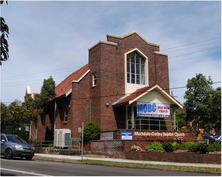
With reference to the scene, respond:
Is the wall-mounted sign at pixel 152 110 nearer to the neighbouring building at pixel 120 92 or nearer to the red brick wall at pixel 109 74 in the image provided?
the neighbouring building at pixel 120 92

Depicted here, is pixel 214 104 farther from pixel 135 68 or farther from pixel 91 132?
pixel 91 132

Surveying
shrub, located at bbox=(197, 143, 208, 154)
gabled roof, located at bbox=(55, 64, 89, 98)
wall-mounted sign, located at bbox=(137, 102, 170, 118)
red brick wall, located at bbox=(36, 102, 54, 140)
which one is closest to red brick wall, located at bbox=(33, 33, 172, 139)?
gabled roof, located at bbox=(55, 64, 89, 98)

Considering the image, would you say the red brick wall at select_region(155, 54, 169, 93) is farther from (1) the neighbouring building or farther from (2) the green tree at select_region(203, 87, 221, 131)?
(2) the green tree at select_region(203, 87, 221, 131)

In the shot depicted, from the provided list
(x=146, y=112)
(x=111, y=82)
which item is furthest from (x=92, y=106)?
(x=146, y=112)

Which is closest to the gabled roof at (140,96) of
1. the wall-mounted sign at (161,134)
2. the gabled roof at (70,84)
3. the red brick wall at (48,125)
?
the wall-mounted sign at (161,134)

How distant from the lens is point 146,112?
75.4 feet

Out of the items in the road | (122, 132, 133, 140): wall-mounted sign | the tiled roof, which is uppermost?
the tiled roof

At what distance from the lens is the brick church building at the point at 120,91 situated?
77.9ft

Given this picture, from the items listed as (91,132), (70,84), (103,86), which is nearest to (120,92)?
(103,86)

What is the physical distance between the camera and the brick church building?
77.9ft

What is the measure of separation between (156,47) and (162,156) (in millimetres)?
15263

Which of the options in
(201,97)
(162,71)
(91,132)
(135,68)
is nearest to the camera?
(91,132)

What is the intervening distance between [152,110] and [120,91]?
3.84 m

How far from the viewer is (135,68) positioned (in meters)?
27.1
